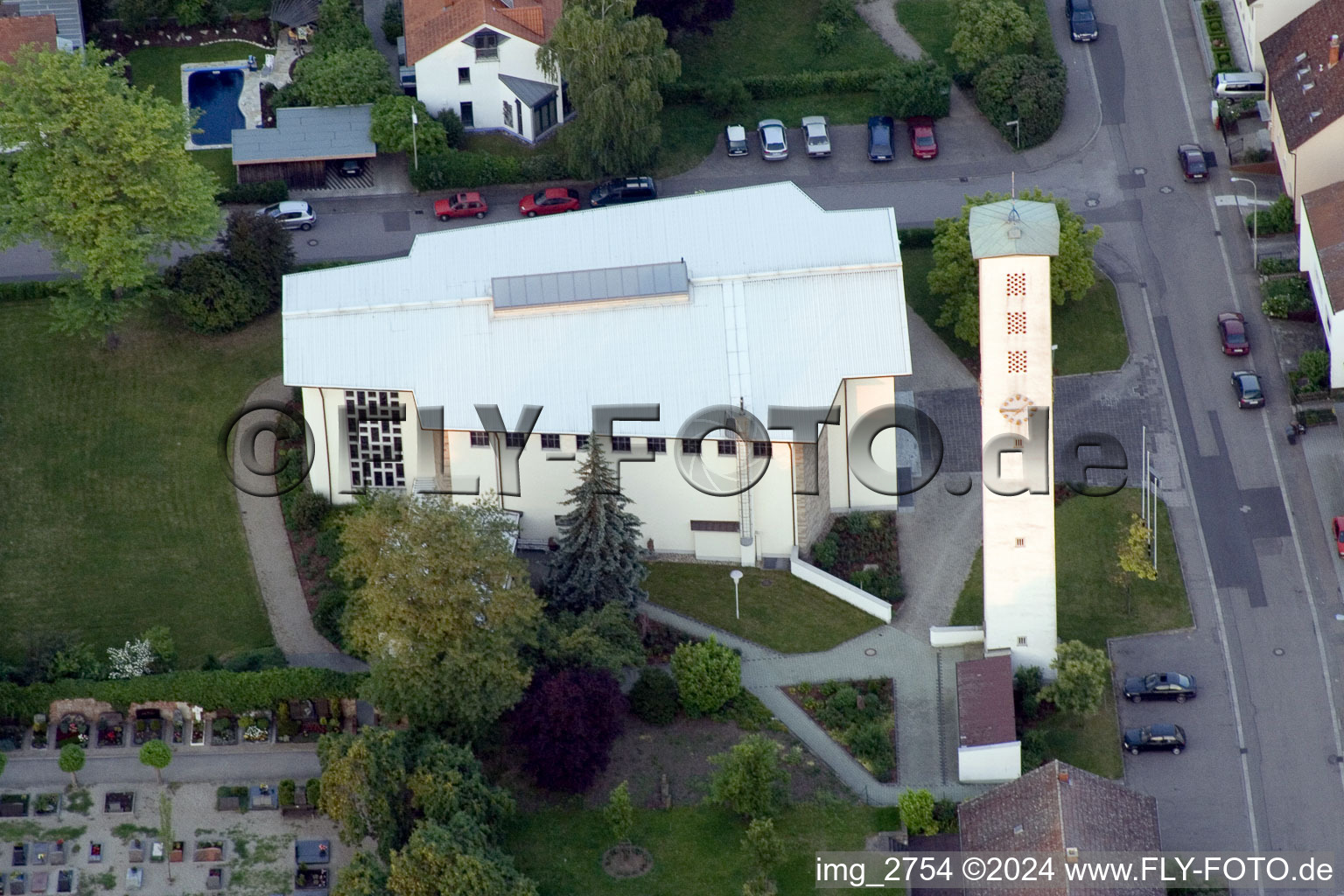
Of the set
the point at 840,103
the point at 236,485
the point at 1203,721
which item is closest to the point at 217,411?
the point at 236,485

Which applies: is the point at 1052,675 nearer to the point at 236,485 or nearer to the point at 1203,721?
the point at 1203,721

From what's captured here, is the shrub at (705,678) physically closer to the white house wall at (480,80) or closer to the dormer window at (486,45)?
the white house wall at (480,80)

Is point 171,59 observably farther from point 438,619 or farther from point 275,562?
point 438,619

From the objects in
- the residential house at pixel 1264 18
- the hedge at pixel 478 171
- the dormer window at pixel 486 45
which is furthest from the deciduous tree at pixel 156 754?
the residential house at pixel 1264 18

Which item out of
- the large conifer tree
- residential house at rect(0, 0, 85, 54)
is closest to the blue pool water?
residential house at rect(0, 0, 85, 54)

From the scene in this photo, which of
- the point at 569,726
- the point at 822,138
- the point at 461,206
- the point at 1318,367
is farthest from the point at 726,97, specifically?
the point at 569,726

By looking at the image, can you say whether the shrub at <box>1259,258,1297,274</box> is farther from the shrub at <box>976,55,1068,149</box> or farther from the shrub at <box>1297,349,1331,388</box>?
the shrub at <box>976,55,1068,149</box>

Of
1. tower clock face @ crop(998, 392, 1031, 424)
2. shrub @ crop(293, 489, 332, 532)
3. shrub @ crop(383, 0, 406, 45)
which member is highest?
shrub @ crop(383, 0, 406, 45)
